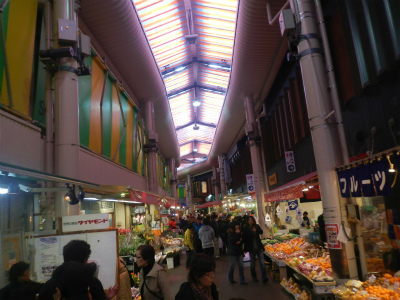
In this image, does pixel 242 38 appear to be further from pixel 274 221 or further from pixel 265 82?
pixel 274 221

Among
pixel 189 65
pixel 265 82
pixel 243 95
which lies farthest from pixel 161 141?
pixel 265 82

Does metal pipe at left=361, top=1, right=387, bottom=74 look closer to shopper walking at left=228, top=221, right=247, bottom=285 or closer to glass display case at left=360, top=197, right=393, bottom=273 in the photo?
glass display case at left=360, top=197, right=393, bottom=273

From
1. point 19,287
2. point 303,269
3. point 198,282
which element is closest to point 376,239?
point 303,269

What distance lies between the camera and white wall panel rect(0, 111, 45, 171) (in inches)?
178

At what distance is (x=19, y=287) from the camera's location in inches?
114

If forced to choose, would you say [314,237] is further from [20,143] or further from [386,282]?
[20,143]

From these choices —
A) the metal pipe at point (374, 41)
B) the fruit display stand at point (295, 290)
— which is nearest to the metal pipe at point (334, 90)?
the metal pipe at point (374, 41)

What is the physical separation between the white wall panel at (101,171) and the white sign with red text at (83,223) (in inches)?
90.7

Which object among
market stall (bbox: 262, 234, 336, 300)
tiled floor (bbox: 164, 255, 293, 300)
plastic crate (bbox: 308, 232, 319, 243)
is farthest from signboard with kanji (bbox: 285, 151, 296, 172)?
tiled floor (bbox: 164, 255, 293, 300)

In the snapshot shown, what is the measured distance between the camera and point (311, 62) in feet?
19.5

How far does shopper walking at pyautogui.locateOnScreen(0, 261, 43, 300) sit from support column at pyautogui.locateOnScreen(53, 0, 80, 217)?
2417 mm

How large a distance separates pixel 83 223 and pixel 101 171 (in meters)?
3.98

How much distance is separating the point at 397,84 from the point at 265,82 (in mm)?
7496

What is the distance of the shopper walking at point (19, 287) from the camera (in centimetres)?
282
